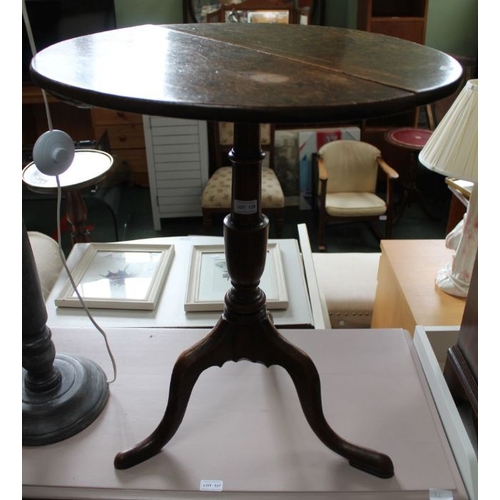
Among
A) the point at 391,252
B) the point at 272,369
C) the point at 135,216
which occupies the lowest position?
the point at 135,216

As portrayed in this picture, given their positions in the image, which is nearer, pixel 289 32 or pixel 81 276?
pixel 289 32

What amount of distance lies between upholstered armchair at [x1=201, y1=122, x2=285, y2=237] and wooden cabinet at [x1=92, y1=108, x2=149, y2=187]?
0.52m

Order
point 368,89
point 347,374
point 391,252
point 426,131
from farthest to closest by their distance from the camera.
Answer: point 426,131 < point 391,252 < point 347,374 < point 368,89

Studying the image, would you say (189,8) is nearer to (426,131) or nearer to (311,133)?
(311,133)

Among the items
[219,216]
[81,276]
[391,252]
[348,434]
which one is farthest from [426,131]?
[348,434]

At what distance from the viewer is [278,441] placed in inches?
36.0

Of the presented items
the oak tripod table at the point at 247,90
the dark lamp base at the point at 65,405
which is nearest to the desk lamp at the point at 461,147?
the oak tripod table at the point at 247,90

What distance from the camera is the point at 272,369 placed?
1.09 meters

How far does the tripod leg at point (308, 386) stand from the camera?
0.87 metres

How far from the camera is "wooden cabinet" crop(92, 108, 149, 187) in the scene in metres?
3.16

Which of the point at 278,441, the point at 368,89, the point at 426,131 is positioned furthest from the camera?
the point at 426,131

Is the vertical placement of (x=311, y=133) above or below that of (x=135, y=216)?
above

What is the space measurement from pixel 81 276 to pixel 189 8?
2143 mm

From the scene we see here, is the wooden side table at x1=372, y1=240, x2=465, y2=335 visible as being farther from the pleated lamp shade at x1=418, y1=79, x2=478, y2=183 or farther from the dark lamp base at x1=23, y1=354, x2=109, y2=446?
the dark lamp base at x1=23, y1=354, x2=109, y2=446
